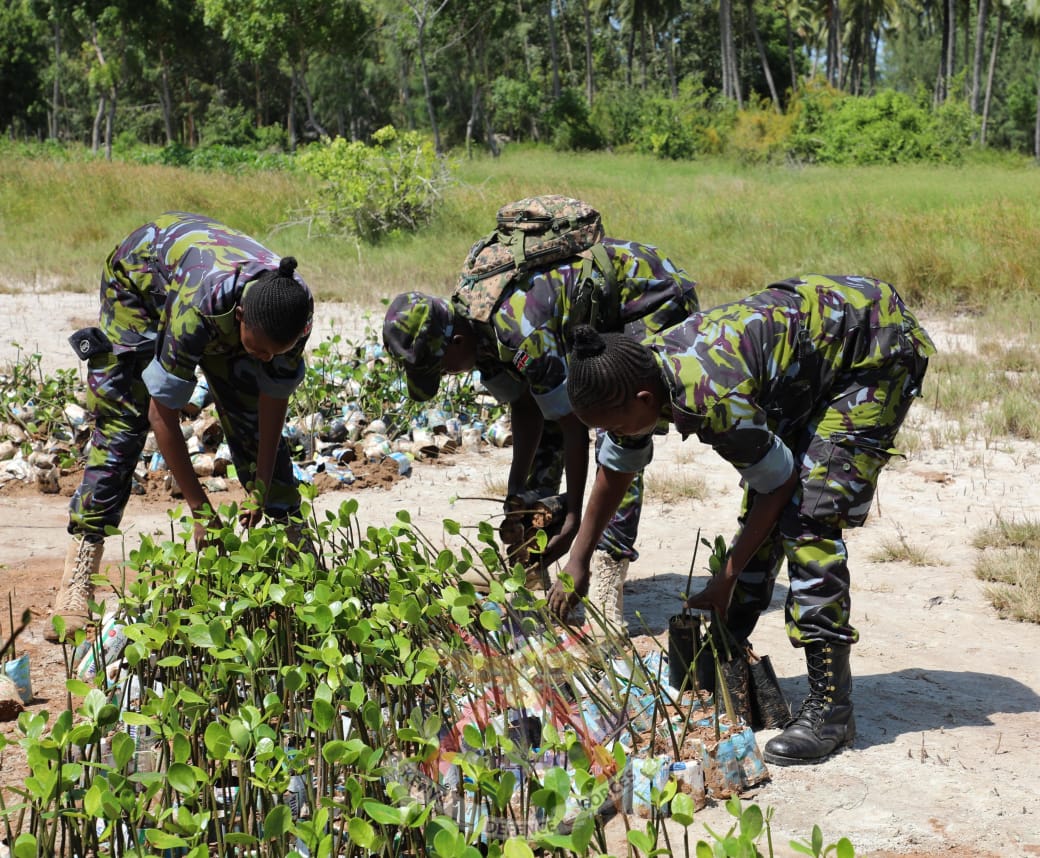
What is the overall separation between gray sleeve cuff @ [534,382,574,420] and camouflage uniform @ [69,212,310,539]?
0.77 metres

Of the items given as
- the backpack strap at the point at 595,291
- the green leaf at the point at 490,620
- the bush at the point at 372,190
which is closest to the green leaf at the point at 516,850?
the green leaf at the point at 490,620

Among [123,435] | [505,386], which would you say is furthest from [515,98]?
[123,435]

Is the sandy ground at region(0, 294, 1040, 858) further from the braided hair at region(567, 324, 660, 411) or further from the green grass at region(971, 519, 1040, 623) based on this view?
the braided hair at region(567, 324, 660, 411)

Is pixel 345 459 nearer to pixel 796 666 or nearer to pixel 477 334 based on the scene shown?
pixel 477 334

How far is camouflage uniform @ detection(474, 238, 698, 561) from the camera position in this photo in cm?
354

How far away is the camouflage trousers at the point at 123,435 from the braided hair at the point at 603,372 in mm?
1581

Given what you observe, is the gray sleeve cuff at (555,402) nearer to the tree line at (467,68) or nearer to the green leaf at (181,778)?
the green leaf at (181,778)

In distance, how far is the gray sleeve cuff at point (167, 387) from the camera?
11.5 ft

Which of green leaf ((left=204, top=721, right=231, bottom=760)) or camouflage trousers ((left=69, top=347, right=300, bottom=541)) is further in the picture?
camouflage trousers ((left=69, top=347, right=300, bottom=541))

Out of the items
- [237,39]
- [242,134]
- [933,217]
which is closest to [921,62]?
[242,134]

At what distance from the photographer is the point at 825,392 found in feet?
9.87

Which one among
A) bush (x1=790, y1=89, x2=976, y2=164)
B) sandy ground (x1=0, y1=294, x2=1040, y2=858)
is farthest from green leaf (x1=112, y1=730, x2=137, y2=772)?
bush (x1=790, y1=89, x2=976, y2=164)

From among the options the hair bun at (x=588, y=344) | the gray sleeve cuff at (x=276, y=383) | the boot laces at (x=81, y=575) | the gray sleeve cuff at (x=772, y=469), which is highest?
the hair bun at (x=588, y=344)

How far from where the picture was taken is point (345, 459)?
20.4ft
